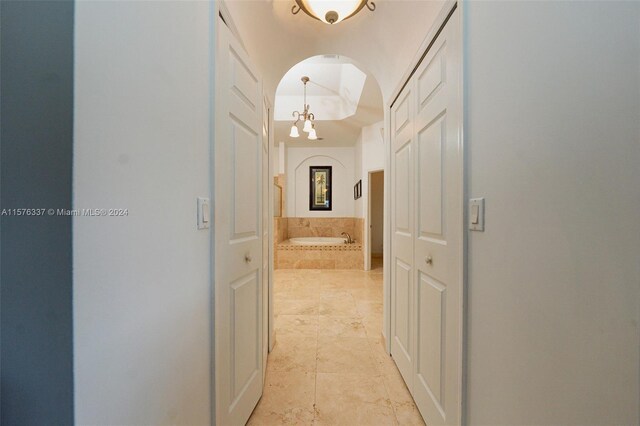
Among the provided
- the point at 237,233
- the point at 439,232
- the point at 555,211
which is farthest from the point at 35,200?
the point at 439,232

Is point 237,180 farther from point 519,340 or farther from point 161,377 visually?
point 519,340

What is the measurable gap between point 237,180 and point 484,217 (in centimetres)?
108

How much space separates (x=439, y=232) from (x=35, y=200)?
1.33 metres

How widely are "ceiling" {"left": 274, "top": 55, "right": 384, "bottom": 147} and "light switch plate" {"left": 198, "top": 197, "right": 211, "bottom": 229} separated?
115 inches

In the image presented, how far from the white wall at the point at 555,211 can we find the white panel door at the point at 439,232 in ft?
0.27

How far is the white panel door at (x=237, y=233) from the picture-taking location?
1034 millimetres

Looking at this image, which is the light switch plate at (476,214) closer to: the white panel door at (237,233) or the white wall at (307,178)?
the white panel door at (237,233)

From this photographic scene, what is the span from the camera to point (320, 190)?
6.09m

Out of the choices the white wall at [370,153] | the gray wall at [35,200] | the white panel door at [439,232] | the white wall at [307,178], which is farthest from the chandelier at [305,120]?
the gray wall at [35,200]

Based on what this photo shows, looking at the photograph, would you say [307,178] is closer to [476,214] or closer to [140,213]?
[476,214]

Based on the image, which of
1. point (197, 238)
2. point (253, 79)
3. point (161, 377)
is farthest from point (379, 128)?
point (161, 377)

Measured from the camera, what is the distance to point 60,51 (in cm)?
48

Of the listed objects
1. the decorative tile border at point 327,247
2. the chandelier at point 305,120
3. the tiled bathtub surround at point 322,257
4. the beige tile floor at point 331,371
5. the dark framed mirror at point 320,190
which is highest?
the chandelier at point 305,120

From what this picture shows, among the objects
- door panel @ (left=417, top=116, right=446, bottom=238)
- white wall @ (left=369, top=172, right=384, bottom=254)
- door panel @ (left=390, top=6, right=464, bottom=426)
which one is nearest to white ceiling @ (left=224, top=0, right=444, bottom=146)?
door panel @ (left=390, top=6, right=464, bottom=426)
